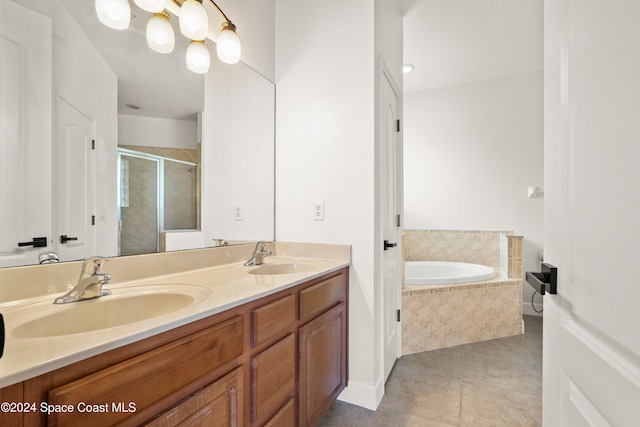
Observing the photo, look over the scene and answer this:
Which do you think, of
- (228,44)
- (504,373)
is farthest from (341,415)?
(228,44)

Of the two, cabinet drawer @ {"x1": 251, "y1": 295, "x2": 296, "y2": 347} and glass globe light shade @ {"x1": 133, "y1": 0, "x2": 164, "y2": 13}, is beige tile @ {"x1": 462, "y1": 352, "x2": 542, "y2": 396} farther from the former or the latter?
glass globe light shade @ {"x1": 133, "y1": 0, "x2": 164, "y2": 13}

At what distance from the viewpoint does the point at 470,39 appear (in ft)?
9.03

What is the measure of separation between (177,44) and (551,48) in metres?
1.54

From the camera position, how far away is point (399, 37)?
237cm

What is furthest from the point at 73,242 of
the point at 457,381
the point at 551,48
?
the point at 457,381

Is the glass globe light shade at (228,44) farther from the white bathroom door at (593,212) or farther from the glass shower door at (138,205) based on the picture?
the white bathroom door at (593,212)

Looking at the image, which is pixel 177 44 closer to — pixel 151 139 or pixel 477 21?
pixel 151 139

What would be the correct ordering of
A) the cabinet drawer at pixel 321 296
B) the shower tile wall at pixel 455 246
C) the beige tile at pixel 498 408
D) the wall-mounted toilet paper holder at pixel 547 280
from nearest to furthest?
the wall-mounted toilet paper holder at pixel 547 280, the cabinet drawer at pixel 321 296, the beige tile at pixel 498 408, the shower tile wall at pixel 455 246

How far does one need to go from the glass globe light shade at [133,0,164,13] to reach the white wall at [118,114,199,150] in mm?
432

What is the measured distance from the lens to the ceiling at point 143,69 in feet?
3.66

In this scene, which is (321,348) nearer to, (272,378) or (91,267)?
(272,378)

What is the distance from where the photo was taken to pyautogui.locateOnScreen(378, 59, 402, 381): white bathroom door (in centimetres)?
188

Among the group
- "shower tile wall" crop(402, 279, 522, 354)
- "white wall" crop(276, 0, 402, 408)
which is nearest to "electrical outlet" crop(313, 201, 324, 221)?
"white wall" crop(276, 0, 402, 408)

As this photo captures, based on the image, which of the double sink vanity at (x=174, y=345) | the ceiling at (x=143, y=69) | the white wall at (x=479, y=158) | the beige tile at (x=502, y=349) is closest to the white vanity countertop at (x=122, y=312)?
the double sink vanity at (x=174, y=345)
